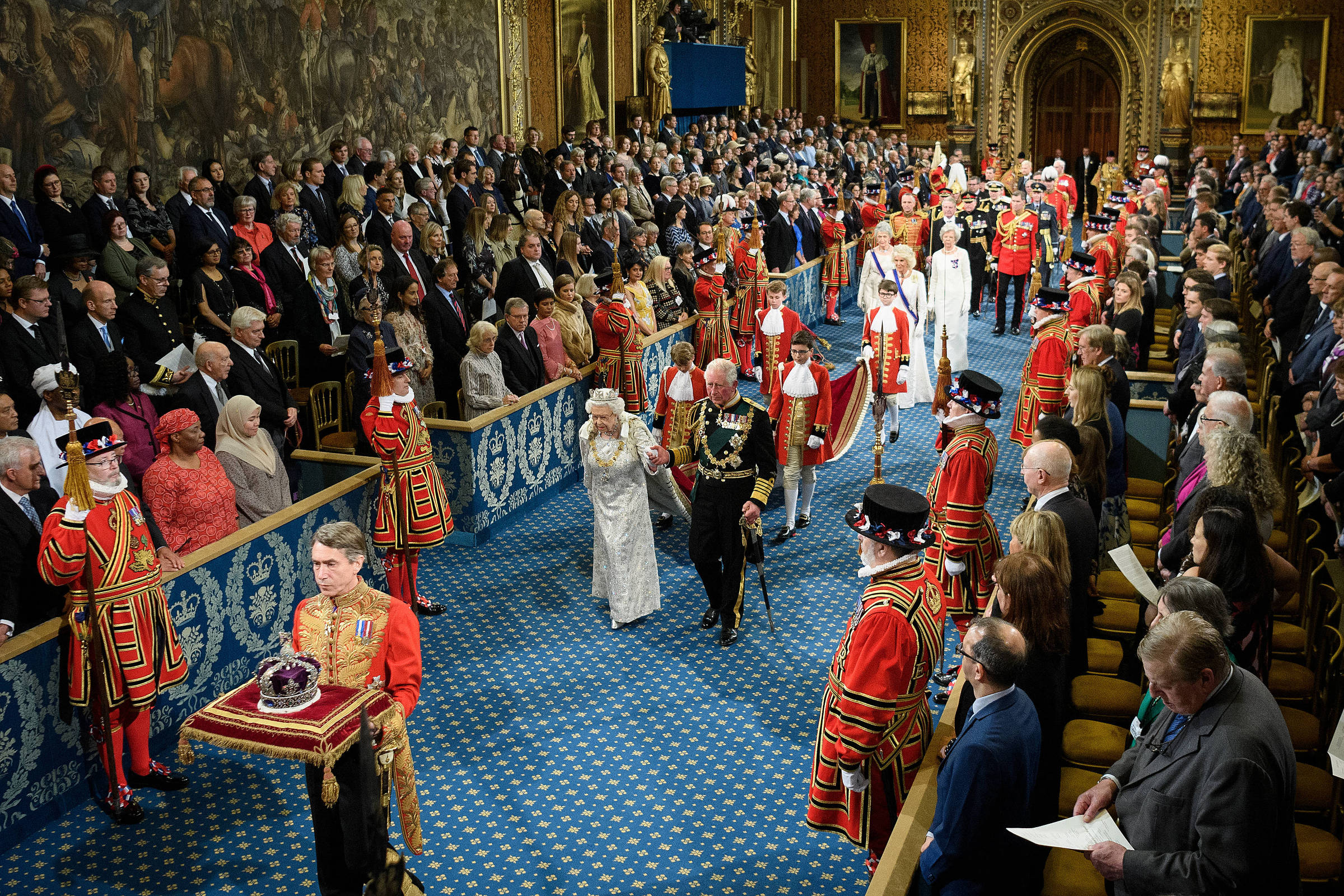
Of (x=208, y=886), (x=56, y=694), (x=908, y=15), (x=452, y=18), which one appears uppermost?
(x=908, y=15)

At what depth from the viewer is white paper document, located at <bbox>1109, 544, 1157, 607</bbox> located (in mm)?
4859

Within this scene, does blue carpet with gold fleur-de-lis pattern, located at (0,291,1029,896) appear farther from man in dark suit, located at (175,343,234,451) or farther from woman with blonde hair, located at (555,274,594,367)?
woman with blonde hair, located at (555,274,594,367)

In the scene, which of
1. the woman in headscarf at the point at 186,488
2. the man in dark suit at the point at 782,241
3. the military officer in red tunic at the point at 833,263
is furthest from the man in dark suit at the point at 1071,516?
the military officer in red tunic at the point at 833,263

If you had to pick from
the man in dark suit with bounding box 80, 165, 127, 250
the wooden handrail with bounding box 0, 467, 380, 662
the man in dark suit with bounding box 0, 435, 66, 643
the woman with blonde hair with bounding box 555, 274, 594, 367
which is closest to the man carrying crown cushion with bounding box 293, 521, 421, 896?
the wooden handrail with bounding box 0, 467, 380, 662

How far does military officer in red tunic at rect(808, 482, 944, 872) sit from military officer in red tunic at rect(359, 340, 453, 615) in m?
3.55

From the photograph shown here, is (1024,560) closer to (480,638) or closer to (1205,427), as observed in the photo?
(1205,427)

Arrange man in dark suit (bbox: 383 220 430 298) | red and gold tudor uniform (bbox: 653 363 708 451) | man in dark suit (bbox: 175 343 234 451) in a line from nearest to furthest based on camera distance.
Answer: man in dark suit (bbox: 175 343 234 451), red and gold tudor uniform (bbox: 653 363 708 451), man in dark suit (bbox: 383 220 430 298)

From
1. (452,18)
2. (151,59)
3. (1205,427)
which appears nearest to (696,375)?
(1205,427)

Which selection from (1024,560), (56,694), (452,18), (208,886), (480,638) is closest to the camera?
(1024,560)

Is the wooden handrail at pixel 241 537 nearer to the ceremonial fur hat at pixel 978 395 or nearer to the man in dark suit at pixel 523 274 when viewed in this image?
the man in dark suit at pixel 523 274

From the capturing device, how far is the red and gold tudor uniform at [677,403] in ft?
27.2

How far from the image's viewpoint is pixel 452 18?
17.5m

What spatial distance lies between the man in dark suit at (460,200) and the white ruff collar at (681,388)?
5.80 meters

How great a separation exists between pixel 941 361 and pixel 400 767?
5096 mm
